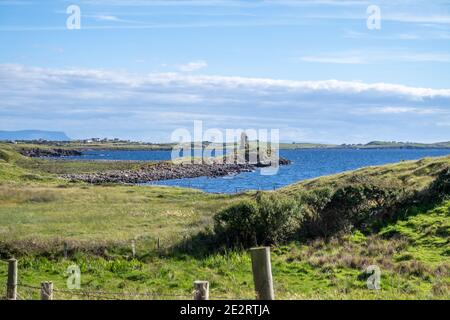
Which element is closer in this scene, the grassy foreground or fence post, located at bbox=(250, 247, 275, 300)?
fence post, located at bbox=(250, 247, 275, 300)

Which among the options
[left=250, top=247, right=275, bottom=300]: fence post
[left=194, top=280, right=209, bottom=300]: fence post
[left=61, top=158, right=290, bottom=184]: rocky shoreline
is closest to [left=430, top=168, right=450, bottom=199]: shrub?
[left=250, top=247, right=275, bottom=300]: fence post

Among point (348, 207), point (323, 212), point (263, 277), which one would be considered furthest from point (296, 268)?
point (263, 277)

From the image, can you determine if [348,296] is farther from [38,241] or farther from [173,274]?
[38,241]

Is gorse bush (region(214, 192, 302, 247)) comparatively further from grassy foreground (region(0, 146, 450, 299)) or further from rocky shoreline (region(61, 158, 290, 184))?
rocky shoreline (region(61, 158, 290, 184))

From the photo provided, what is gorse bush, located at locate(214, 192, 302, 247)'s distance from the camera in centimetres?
3578

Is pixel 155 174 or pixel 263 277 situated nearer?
pixel 263 277

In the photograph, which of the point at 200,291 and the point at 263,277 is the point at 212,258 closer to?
the point at 263,277

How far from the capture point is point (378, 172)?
56625mm

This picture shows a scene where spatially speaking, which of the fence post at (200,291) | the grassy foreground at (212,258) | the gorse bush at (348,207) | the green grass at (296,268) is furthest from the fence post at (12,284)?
the gorse bush at (348,207)

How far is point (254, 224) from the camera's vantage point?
36.0 meters

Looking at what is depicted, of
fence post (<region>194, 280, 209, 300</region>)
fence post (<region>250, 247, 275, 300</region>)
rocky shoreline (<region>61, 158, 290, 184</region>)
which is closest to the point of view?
fence post (<region>194, 280, 209, 300</region>)

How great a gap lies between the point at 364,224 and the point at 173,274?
47.0 feet

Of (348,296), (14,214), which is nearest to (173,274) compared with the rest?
(348,296)

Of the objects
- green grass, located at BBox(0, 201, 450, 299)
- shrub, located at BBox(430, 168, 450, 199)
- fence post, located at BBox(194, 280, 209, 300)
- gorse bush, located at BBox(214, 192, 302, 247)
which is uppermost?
shrub, located at BBox(430, 168, 450, 199)
